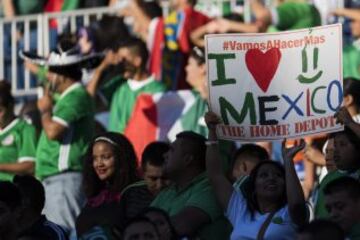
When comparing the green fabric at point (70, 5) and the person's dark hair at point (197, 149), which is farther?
the green fabric at point (70, 5)

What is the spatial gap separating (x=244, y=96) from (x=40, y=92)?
6.10 meters

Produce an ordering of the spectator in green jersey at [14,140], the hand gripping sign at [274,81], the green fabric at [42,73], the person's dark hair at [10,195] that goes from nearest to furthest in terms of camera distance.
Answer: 1. the person's dark hair at [10,195]
2. the hand gripping sign at [274,81]
3. the spectator in green jersey at [14,140]
4. the green fabric at [42,73]

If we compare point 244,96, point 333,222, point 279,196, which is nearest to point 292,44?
point 244,96

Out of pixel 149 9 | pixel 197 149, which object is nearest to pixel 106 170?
pixel 197 149

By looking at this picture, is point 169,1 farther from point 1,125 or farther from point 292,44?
point 292,44

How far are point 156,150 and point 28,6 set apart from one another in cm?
676

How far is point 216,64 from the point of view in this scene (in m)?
11.5

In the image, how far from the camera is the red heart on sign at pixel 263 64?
11.4 metres

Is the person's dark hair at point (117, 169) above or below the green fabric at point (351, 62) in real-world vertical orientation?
below

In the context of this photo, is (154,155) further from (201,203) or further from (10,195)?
(10,195)

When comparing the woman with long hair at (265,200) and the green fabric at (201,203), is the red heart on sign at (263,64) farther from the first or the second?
the green fabric at (201,203)

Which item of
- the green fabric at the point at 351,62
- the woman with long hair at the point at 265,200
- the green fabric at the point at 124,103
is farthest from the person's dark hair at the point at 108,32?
the woman with long hair at the point at 265,200

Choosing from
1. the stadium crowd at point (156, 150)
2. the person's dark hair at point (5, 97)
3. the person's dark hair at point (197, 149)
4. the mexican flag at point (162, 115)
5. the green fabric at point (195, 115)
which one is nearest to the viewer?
the stadium crowd at point (156, 150)

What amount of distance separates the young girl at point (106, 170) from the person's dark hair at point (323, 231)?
288 cm
